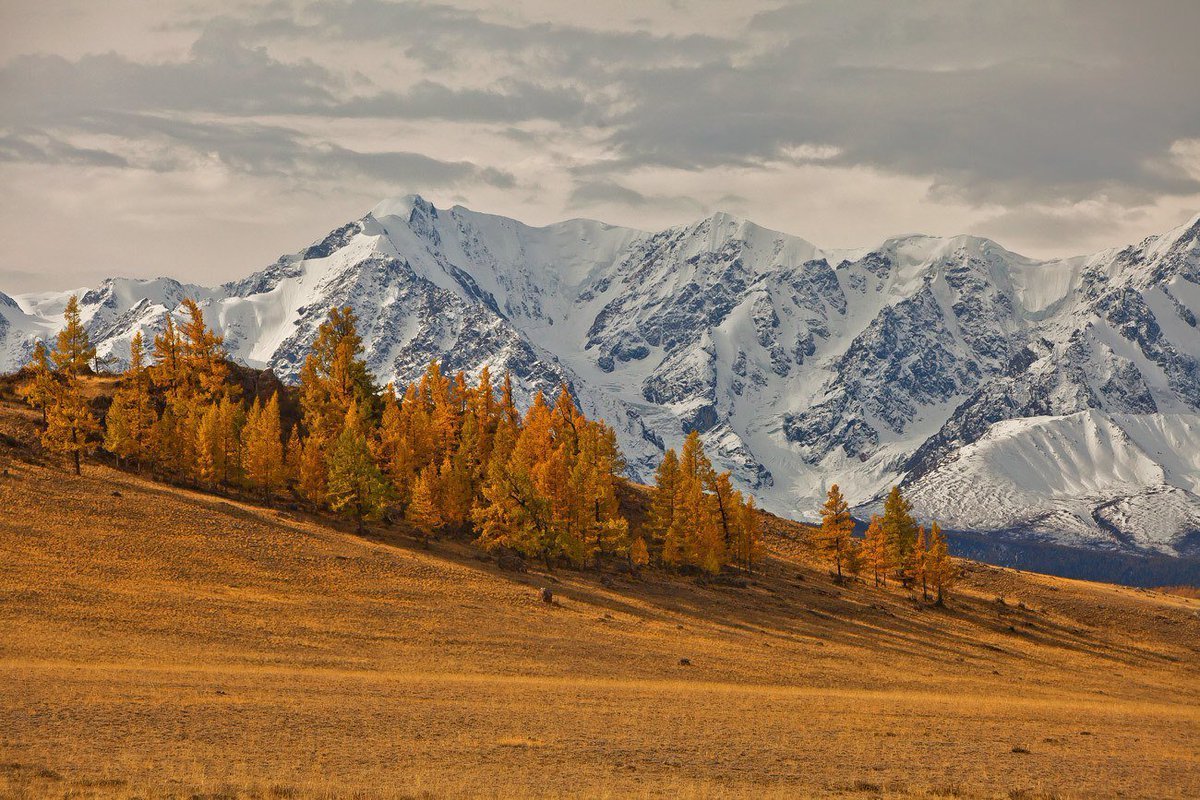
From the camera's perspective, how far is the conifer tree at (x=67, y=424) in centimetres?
8400

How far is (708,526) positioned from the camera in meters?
94.4

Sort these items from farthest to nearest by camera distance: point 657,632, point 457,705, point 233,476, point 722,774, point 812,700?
point 233,476, point 657,632, point 812,700, point 457,705, point 722,774

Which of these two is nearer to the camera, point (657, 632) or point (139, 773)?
point (139, 773)

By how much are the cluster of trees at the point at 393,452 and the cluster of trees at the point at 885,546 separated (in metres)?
7.49

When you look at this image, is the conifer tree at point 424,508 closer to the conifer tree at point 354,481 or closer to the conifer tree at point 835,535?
the conifer tree at point 354,481

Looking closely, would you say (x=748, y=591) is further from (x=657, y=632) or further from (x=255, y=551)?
(x=255, y=551)

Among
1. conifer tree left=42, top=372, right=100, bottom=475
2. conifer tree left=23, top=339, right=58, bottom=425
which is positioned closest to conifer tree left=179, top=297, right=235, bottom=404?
conifer tree left=23, top=339, right=58, bottom=425

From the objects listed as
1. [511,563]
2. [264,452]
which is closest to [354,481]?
[264,452]

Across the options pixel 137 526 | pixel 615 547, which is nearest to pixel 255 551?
pixel 137 526

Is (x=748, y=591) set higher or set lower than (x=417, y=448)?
lower

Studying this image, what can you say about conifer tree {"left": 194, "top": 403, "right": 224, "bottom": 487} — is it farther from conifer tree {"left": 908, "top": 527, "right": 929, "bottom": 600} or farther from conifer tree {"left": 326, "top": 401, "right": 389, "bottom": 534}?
conifer tree {"left": 908, "top": 527, "right": 929, "bottom": 600}

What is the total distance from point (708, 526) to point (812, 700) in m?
42.9

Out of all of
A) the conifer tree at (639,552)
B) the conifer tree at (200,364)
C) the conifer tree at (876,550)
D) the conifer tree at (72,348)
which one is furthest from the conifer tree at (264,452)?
the conifer tree at (876,550)

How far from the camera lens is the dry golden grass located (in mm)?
33219
